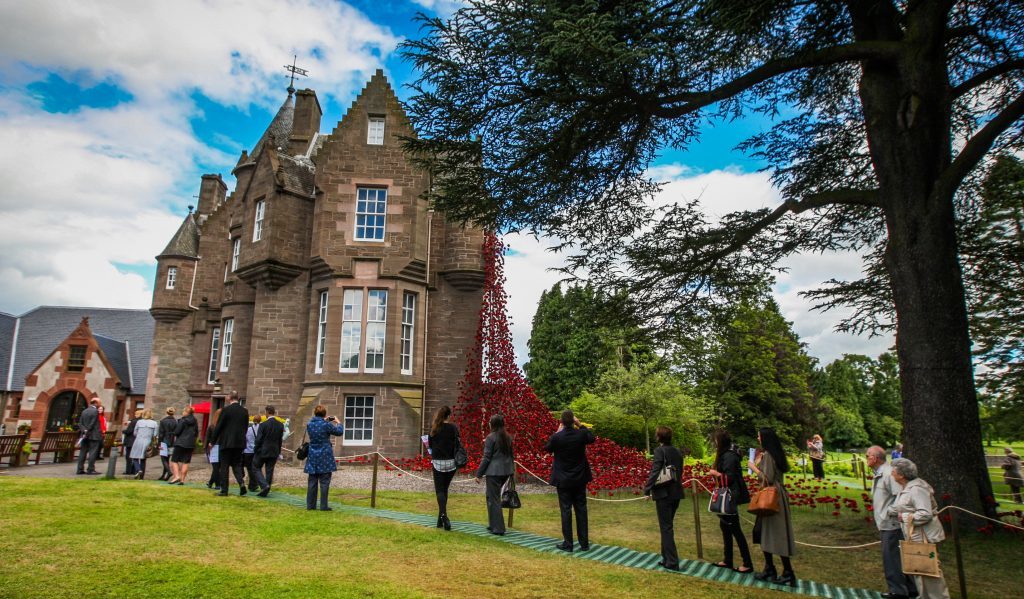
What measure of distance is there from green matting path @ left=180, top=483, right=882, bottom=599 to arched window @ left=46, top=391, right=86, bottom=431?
1284 inches

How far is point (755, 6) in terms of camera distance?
689 centimetres

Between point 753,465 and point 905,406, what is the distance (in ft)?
11.8

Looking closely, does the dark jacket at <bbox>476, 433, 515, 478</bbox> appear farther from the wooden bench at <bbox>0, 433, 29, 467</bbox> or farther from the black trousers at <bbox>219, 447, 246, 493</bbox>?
the wooden bench at <bbox>0, 433, 29, 467</bbox>

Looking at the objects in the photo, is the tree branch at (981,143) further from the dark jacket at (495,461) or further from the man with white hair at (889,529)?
the dark jacket at (495,461)

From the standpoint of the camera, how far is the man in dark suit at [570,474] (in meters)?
7.66

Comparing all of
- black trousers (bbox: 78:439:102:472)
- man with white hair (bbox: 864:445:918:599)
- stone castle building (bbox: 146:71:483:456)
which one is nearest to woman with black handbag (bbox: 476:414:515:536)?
man with white hair (bbox: 864:445:918:599)

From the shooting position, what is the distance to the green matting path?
6.38 meters

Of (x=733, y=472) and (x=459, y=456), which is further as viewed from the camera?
(x=459, y=456)

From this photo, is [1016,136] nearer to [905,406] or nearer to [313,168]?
[905,406]

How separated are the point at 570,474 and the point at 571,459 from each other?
0.19 meters

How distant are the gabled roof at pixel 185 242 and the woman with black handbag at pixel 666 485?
3094 cm

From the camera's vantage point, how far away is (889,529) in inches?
251

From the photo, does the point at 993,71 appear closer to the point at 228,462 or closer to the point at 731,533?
the point at 731,533

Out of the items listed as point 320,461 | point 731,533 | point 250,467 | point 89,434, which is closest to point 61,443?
point 89,434
